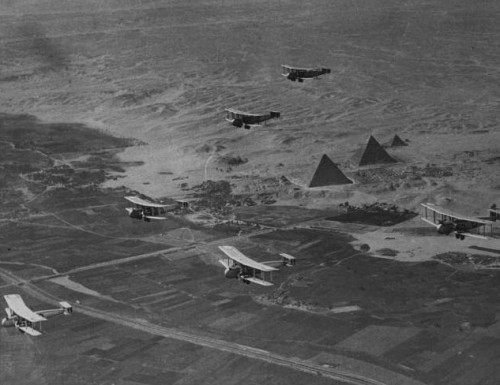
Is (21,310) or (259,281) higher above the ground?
(259,281)

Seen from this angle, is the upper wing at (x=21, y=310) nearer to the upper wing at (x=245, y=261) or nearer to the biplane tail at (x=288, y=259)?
the upper wing at (x=245, y=261)

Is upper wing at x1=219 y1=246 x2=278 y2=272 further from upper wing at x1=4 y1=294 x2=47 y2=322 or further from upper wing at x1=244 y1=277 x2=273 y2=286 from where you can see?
upper wing at x1=4 y1=294 x2=47 y2=322

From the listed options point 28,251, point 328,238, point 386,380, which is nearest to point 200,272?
point 328,238

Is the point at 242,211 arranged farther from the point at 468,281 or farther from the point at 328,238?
the point at 468,281

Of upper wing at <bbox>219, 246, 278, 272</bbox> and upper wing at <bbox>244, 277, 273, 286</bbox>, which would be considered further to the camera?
upper wing at <bbox>219, 246, 278, 272</bbox>

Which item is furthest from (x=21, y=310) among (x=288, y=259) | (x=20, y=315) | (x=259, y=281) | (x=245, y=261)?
(x=288, y=259)

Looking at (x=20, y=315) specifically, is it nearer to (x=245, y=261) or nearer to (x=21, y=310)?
(x=21, y=310)

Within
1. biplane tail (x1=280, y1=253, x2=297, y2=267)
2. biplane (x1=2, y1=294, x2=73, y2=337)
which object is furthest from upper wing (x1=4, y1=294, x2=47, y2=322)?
biplane tail (x1=280, y1=253, x2=297, y2=267)

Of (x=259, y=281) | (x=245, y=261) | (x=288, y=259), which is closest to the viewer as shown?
(x=259, y=281)

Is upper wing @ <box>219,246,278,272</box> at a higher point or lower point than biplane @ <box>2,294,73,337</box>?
higher

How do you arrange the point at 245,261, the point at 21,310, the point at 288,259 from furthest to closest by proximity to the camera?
the point at 288,259 < the point at 245,261 < the point at 21,310

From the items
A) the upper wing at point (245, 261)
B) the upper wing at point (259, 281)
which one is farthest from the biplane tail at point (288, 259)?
the upper wing at point (259, 281)
